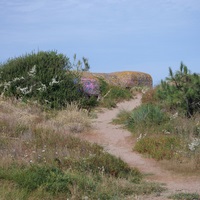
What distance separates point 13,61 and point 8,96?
2568 millimetres

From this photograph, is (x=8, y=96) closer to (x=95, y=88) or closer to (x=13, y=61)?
(x=13, y=61)

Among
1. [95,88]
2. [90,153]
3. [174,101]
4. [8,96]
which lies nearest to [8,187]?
[90,153]

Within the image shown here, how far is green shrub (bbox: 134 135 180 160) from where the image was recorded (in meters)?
12.2

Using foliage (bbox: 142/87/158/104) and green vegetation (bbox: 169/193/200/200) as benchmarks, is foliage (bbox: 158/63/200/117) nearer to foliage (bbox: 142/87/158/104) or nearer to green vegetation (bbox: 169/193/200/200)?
foliage (bbox: 142/87/158/104)

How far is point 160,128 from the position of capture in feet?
47.8

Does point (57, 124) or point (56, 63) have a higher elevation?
point (56, 63)

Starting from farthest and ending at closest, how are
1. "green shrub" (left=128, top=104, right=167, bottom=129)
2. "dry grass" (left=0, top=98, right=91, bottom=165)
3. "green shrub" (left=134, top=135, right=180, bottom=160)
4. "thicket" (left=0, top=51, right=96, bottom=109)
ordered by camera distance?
"thicket" (left=0, top=51, right=96, bottom=109)
"green shrub" (left=128, top=104, right=167, bottom=129)
"green shrub" (left=134, top=135, right=180, bottom=160)
"dry grass" (left=0, top=98, right=91, bottom=165)

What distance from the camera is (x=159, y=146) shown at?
41.3 ft

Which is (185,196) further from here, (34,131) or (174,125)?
(174,125)

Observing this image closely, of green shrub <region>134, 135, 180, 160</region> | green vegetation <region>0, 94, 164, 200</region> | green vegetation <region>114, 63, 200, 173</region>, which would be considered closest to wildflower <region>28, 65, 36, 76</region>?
green vegetation <region>114, 63, 200, 173</region>

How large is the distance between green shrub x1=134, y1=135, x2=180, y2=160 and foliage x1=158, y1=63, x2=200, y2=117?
10.0 feet

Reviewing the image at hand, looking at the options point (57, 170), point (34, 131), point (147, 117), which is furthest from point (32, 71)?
point (57, 170)

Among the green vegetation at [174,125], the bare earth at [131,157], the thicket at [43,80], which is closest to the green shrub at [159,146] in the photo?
the green vegetation at [174,125]

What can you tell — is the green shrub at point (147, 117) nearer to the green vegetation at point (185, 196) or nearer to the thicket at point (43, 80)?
the thicket at point (43, 80)
